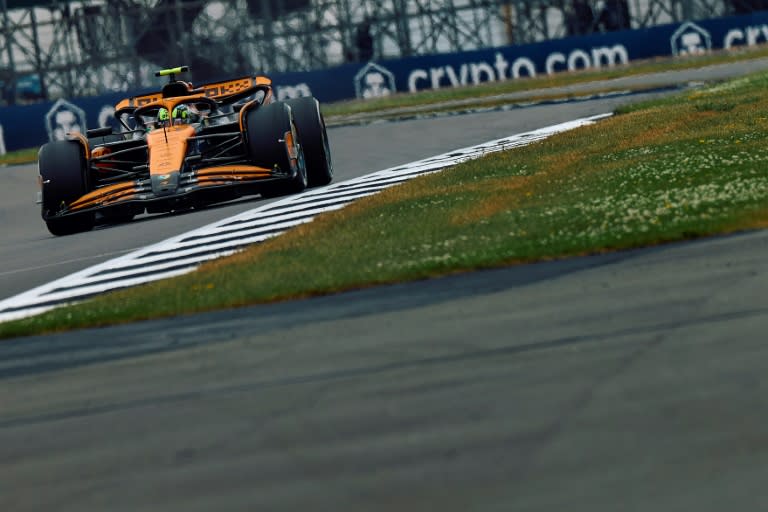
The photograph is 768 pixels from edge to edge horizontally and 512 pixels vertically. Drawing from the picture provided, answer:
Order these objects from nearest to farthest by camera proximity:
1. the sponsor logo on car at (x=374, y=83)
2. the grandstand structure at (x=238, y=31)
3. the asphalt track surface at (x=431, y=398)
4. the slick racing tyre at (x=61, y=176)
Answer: the asphalt track surface at (x=431, y=398), the slick racing tyre at (x=61, y=176), the sponsor logo on car at (x=374, y=83), the grandstand structure at (x=238, y=31)

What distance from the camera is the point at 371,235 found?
1255 cm

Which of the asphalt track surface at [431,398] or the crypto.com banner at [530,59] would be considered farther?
the crypto.com banner at [530,59]

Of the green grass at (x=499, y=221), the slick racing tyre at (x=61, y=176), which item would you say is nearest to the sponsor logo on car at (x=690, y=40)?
the green grass at (x=499, y=221)

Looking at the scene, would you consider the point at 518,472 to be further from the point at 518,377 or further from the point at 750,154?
the point at 750,154

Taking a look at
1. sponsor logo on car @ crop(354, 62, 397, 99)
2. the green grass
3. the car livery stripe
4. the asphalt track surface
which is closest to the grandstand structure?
sponsor logo on car @ crop(354, 62, 397, 99)

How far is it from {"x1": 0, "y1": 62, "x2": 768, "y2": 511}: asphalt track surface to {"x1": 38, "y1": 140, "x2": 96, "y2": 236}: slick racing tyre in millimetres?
7209

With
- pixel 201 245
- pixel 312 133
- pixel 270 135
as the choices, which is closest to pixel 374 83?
pixel 312 133

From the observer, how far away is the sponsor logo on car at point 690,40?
4341cm

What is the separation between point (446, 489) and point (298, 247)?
7.33m

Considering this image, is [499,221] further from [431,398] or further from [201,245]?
[431,398]

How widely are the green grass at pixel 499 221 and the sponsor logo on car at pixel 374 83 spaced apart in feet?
87.3

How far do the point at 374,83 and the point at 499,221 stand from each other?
3198 cm

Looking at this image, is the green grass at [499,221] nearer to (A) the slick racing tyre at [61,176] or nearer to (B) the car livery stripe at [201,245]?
(B) the car livery stripe at [201,245]

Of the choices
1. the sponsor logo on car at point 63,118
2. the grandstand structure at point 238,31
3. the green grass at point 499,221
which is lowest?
the green grass at point 499,221
